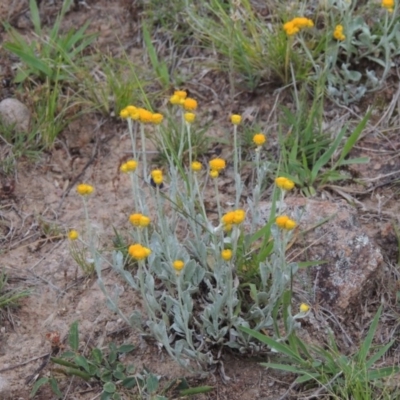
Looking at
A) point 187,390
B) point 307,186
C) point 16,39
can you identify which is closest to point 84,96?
point 16,39

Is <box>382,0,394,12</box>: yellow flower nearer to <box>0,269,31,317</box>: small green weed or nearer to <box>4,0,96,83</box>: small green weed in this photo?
<box>4,0,96,83</box>: small green weed

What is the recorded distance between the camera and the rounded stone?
3.36 metres

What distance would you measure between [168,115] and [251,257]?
3.03 ft

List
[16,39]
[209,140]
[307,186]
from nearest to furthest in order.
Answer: [307,186]
[209,140]
[16,39]

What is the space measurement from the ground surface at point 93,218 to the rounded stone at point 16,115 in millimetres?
158

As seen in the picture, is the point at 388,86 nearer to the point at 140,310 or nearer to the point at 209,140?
the point at 209,140

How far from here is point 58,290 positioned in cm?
283

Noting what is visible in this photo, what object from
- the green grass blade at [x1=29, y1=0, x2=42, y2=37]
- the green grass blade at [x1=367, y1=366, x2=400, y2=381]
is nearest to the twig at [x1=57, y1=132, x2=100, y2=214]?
the green grass blade at [x1=29, y1=0, x2=42, y2=37]

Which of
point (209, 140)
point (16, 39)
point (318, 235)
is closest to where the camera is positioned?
point (318, 235)

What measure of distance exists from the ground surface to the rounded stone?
16cm

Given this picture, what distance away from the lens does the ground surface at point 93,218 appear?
99.9 inches

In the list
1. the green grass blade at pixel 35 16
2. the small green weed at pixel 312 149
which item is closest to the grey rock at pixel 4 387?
the small green weed at pixel 312 149

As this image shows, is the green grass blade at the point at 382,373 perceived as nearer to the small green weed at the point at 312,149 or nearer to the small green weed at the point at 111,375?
the small green weed at the point at 111,375

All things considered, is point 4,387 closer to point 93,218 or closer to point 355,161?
point 93,218
